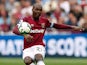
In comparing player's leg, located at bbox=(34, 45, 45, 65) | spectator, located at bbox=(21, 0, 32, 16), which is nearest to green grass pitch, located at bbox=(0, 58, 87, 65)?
spectator, located at bbox=(21, 0, 32, 16)

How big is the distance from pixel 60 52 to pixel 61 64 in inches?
99.4

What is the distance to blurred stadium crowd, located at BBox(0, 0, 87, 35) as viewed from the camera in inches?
763

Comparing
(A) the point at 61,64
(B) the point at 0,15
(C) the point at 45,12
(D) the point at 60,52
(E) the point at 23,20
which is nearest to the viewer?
(E) the point at 23,20

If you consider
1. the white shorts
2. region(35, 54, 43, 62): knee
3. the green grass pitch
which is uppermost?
the white shorts

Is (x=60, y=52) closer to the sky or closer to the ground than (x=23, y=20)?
closer to the ground

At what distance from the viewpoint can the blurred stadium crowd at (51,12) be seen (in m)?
19.4

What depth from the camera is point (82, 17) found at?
19297 mm

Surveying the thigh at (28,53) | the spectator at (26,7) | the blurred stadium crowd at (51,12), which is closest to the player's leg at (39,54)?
the thigh at (28,53)

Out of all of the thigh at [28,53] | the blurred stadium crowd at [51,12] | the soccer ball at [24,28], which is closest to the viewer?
the soccer ball at [24,28]

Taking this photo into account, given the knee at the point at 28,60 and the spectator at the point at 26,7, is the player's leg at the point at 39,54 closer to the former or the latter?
the knee at the point at 28,60

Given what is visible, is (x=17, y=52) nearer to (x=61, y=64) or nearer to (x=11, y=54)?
(x=11, y=54)

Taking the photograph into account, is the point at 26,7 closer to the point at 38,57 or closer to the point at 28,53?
the point at 28,53

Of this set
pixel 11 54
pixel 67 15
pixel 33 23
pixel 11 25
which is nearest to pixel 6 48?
pixel 11 54

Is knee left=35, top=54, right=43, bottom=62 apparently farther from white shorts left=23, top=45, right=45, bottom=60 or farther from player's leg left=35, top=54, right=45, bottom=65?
white shorts left=23, top=45, right=45, bottom=60
